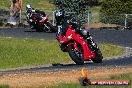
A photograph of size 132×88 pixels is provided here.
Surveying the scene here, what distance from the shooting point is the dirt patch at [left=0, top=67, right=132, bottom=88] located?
1400cm

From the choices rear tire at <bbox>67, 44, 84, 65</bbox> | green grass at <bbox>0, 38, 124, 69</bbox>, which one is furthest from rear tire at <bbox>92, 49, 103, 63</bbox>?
green grass at <bbox>0, 38, 124, 69</bbox>

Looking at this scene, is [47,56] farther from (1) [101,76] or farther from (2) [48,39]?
(1) [101,76]

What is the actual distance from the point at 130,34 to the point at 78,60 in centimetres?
1597

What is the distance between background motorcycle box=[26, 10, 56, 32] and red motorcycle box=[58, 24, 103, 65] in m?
13.7

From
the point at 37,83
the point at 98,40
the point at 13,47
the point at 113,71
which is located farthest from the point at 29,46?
the point at 37,83

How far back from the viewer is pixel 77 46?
19406 millimetres

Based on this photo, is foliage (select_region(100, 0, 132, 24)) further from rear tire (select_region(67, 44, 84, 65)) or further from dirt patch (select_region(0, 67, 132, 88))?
dirt patch (select_region(0, 67, 132, 88))

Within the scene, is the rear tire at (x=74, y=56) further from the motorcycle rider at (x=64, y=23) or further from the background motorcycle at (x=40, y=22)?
the background motorcycle at (x=40, y=22)

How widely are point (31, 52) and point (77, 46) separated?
18.5 feet

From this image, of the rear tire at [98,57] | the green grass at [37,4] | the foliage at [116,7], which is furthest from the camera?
the green grass at [37,4]

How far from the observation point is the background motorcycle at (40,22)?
109 feet

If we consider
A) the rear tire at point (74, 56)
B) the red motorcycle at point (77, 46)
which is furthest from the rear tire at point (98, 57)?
the rear tire at point (74, 56)

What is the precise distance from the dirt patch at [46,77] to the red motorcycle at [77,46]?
2.11 meters

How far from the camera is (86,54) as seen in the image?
63.8 feet
